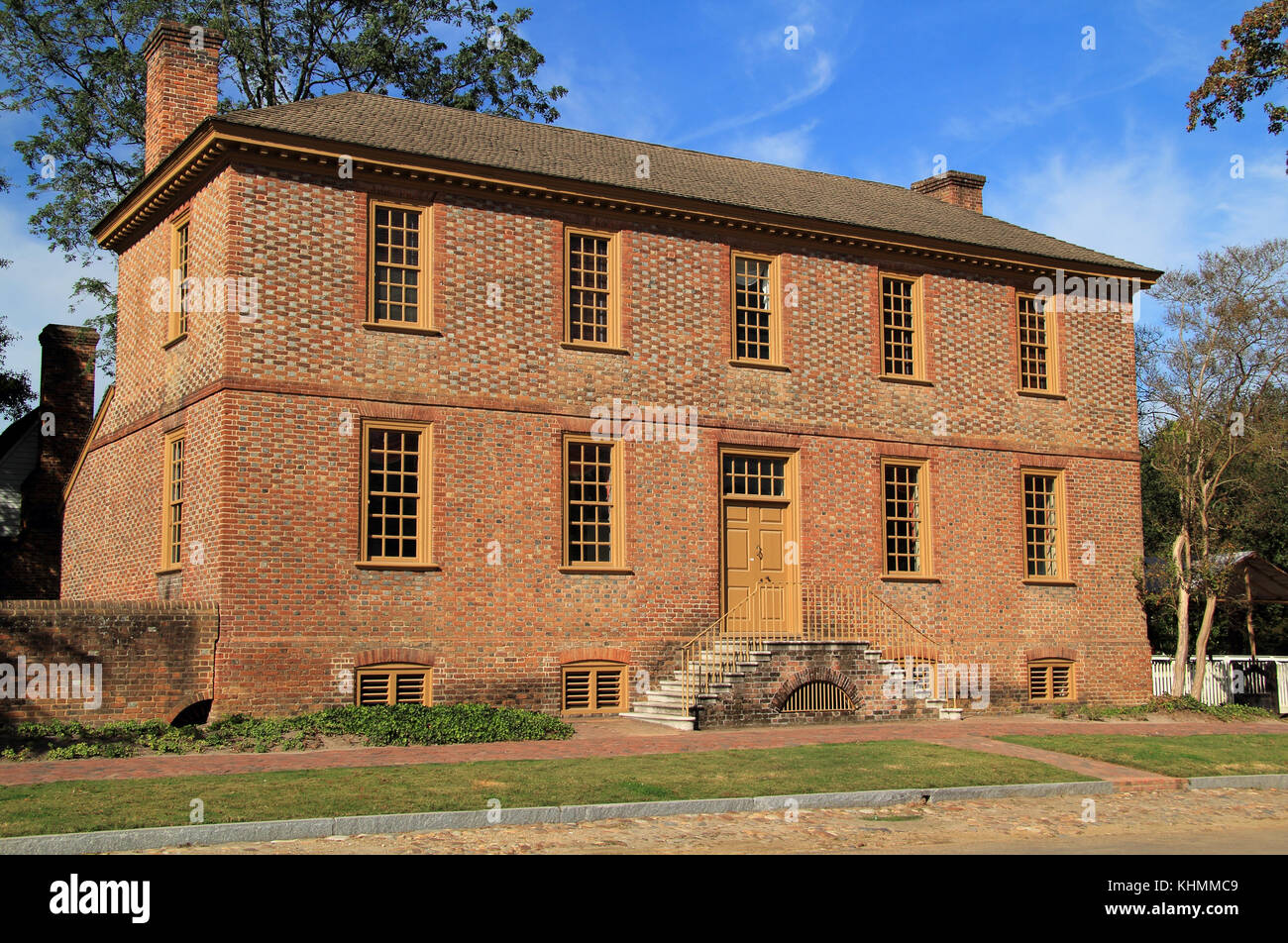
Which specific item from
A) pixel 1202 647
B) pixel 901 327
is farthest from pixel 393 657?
pixel 1202 647

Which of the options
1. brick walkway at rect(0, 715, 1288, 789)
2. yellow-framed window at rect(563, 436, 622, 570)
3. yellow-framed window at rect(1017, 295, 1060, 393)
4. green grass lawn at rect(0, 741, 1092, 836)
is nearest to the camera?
green grass lawn at rect(0, 741, 1092, 836)

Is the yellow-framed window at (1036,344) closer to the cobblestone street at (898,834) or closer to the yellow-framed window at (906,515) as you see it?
the yellow-framed window at (906,515)

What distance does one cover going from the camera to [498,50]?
1372 inches

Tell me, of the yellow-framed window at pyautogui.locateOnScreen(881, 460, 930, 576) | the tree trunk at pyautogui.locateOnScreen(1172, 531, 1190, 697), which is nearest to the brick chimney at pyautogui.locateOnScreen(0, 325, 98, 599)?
the yellow-framed window at pyautogui.locateOnScreen(881, 460, 930, 576)

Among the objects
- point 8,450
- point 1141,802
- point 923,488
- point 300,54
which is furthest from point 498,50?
point 1141,802

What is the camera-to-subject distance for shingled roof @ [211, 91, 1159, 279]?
20.0m

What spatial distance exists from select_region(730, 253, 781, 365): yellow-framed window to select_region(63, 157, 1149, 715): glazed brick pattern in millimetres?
229

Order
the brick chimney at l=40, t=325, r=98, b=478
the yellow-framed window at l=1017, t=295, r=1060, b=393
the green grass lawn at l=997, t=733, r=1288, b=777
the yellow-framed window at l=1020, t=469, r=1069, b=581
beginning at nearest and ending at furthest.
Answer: the green grass lawn at l=997, t=733, r=1288, b=777 < the yellow-framed window at l=1020, t=469, r=1069, b=581 < the yellow-framed window at l=1017, t=295, r=1060, b=393 < the brick chimney at l=40, t=325, r=98, b=478

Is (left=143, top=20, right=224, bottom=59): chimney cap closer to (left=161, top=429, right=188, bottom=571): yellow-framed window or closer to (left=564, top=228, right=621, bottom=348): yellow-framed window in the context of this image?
Result: (left=161, top=429, right=188, bottom=571): yellow-framed window

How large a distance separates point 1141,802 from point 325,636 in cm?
1085

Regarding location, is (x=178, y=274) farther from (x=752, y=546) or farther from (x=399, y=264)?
(x=752, y=546)

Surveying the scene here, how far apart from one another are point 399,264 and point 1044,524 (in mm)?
13539

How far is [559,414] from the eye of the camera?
20.4m
